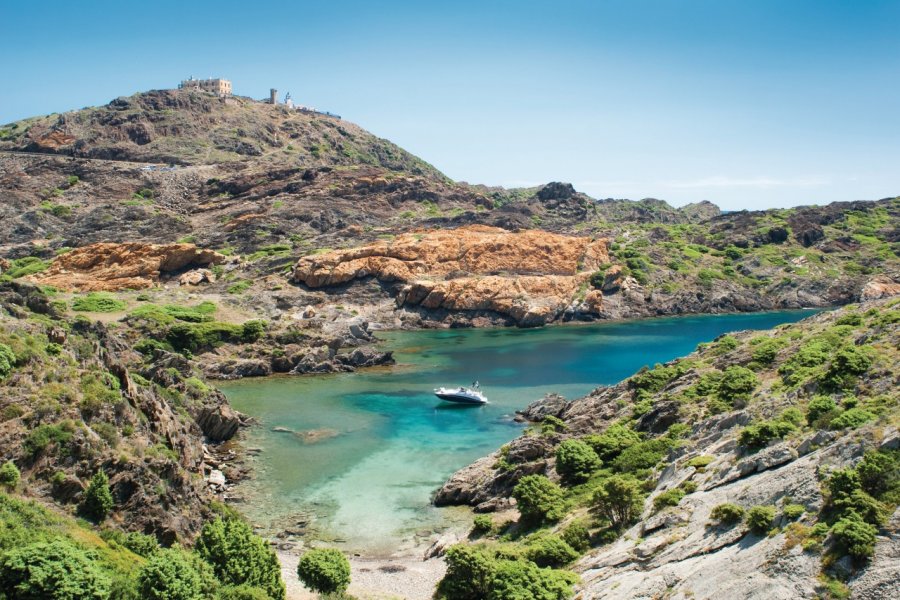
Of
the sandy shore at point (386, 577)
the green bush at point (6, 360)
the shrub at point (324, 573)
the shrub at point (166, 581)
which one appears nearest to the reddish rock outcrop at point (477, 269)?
the green bush at point (6, 360)

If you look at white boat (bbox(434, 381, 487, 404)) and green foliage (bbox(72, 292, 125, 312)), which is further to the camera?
green foliage (bbox(72, 292, 125, 312))

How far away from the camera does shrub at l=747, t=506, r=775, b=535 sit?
24094mm

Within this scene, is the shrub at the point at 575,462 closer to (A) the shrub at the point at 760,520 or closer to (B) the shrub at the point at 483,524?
(B) the shrub at the point at 483,524

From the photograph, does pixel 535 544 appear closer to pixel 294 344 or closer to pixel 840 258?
pixel 294 344

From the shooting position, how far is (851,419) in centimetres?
2923

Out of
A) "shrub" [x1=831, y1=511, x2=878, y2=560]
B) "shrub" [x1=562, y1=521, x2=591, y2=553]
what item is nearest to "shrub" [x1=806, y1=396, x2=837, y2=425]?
"shrub" [x1=562, y1=521, x2=591, y2=553]

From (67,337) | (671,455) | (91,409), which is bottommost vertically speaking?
(671,455)

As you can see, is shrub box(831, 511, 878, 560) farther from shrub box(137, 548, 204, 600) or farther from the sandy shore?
shrub box(137, 548, 204, 600)

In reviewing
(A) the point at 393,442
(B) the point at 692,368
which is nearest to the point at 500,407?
(A) the point at 393,442

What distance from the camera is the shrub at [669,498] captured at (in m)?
31.5

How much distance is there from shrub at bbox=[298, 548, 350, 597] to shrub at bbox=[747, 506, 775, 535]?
59.1ft

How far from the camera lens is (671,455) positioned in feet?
130

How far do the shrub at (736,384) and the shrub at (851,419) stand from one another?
46.5 feet

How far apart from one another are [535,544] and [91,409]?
2644cm
